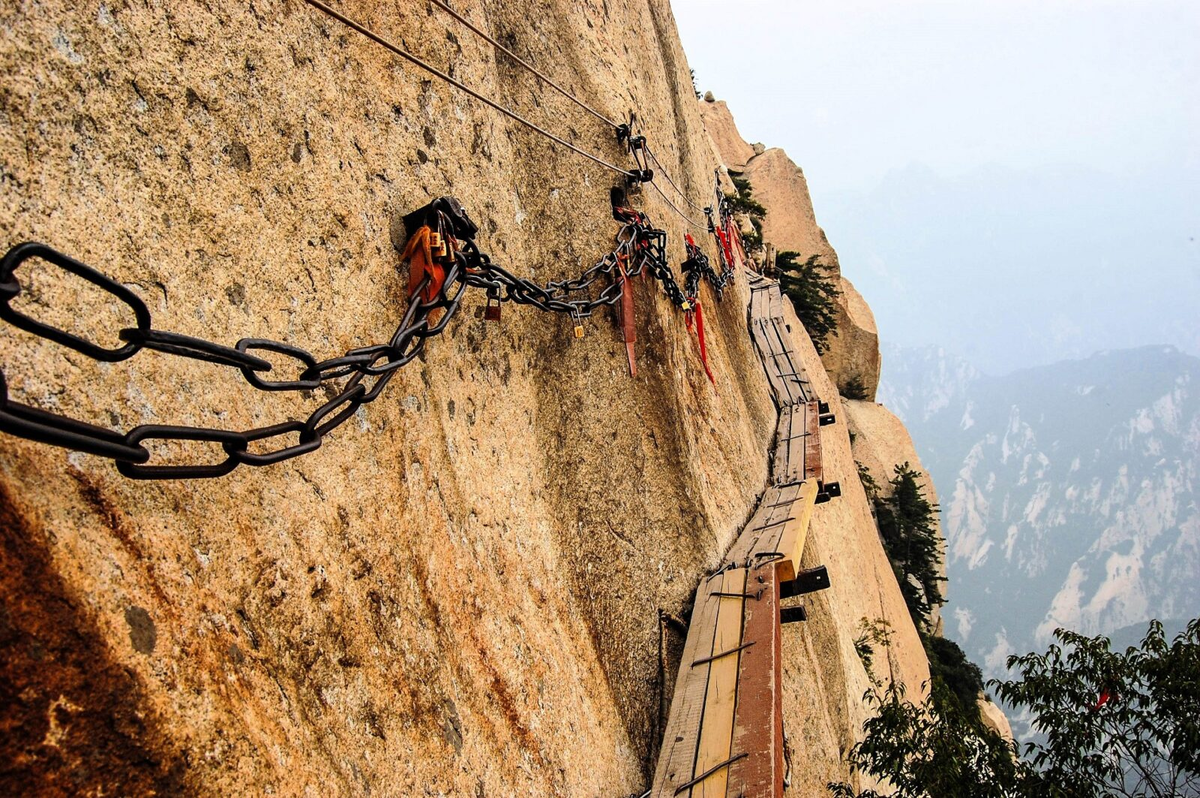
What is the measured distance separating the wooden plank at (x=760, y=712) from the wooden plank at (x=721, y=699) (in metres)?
0.05

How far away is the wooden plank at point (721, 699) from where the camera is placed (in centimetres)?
393

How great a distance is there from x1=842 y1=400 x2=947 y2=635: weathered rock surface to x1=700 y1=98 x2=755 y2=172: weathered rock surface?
11.5 metres

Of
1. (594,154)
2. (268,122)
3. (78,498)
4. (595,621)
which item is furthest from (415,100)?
(595,621)

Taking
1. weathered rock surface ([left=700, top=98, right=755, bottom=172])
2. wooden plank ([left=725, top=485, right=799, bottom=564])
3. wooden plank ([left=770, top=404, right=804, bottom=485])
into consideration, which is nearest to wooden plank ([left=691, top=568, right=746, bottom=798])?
wooden plank ([left=725, top=485, right=799, bottom=564])

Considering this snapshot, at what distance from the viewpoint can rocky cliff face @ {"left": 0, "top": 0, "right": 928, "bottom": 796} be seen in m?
1.97

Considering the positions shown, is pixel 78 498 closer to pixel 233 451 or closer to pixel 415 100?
pixel 233 451

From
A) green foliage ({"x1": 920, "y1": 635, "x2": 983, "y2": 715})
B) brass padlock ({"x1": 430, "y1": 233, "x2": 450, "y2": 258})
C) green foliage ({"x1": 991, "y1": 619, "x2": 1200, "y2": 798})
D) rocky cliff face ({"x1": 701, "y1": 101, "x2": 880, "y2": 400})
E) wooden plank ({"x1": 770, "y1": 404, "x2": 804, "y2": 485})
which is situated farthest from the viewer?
rocky cliff face ({"x1": 701, "y1": 101, "x2": 880, "y2": 400})

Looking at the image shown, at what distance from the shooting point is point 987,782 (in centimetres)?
588

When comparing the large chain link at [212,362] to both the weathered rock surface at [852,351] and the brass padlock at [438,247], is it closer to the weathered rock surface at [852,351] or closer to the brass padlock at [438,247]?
the brass padlock at [438,247]

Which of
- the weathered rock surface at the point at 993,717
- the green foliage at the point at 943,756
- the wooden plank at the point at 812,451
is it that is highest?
the wooden plank at the point at 812,451

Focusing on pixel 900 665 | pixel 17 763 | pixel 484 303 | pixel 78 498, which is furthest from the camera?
pixel 900 665

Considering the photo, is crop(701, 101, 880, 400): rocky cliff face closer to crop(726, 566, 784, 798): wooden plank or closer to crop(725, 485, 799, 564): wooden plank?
crop(725, 485, 799, 564): wooden plank

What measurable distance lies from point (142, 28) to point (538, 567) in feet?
9.95

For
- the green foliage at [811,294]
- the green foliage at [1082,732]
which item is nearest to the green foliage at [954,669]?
the green foliage at [811,294]
